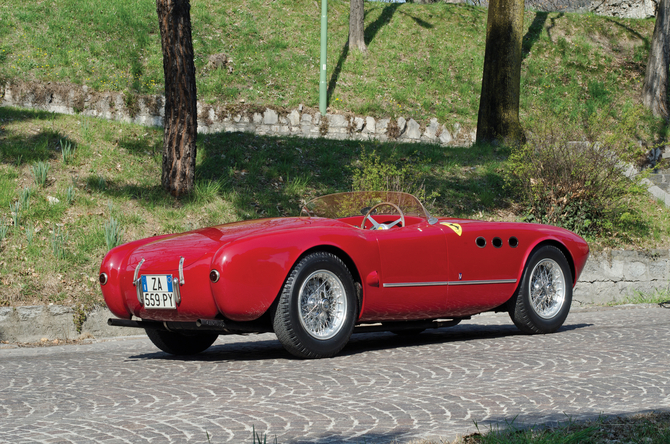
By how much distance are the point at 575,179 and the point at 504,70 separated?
161 inches

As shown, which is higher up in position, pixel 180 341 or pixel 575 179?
pixel 575 179

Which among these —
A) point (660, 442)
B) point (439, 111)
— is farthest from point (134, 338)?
point (439, 111)

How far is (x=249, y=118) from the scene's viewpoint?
1888 centimetres

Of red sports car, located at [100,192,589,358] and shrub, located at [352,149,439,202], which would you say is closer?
red sports car, located at [100,192,589,358]

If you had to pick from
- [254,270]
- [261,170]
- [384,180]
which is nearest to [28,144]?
[261,170]

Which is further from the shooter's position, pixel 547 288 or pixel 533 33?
pixel 533 33

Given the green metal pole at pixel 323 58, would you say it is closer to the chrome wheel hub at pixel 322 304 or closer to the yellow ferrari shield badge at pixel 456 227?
the yellow ferrari shield badge at pixel 456 227

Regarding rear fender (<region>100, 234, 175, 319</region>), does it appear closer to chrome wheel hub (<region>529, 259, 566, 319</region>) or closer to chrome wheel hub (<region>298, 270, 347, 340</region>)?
chrome wheel hub (<region>298, 270, 347, 340</region>)

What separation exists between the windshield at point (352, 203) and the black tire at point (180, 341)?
142 centimetres

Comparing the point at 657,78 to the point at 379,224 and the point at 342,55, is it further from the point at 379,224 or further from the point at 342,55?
the point at 379,224

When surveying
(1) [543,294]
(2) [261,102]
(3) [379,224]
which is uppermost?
(2) [261,102]

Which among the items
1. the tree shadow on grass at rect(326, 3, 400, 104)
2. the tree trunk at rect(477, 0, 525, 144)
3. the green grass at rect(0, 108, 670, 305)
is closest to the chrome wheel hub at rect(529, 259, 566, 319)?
the green grass at rect(0, 108, 670, 305)

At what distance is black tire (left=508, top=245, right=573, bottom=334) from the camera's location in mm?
6023

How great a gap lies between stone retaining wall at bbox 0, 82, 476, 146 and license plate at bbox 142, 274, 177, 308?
43.7 feet
